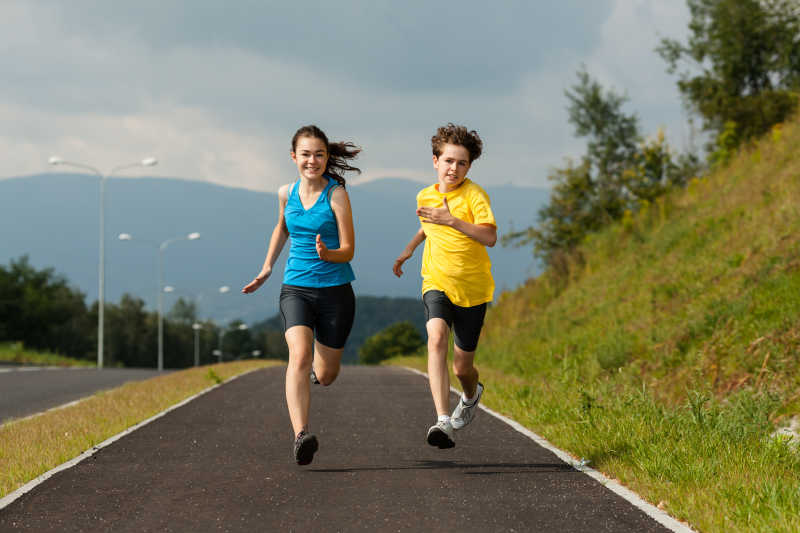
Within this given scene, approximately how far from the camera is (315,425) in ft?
32.4

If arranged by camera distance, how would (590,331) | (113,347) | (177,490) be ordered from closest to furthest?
1. (177,490)
2. (590,331)
3. (113,347)

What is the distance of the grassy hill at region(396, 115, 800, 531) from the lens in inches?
244

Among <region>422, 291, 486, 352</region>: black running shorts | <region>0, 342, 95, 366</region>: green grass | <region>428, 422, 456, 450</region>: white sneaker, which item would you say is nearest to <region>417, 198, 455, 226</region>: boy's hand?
<region>422, 291, 486, 352</region>: black running shorts

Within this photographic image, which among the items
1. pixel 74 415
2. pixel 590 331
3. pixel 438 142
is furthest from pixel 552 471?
pixel 590 331

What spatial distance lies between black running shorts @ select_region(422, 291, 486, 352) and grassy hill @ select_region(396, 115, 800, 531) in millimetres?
1333

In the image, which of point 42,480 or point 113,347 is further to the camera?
point 113,347

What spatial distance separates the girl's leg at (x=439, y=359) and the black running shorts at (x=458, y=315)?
2.5 inches

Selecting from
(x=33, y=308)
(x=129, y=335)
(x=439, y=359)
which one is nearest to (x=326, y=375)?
(x=439, y=359)

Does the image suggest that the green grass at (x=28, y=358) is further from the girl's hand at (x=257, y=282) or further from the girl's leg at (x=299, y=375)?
the girl's leg at (x=299, y=375)

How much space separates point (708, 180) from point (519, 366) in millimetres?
7442

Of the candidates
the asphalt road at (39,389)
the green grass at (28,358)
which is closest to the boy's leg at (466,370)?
the asphalt road at (39,389)

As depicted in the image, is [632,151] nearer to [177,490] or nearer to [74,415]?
[74,415]

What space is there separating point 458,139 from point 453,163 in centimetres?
19

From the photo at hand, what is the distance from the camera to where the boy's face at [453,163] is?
7.16 metres
